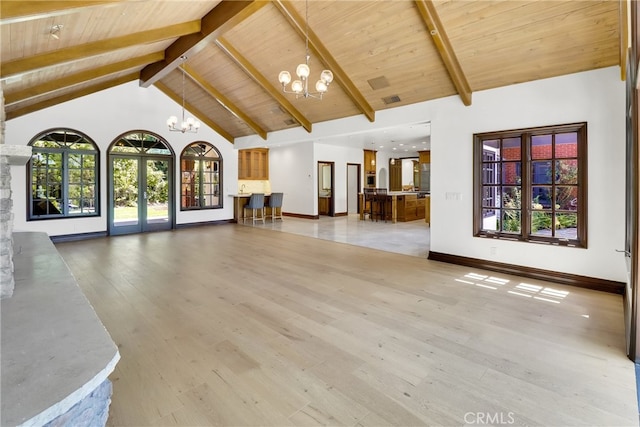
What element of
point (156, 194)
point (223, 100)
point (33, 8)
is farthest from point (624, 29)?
point (156, 194)

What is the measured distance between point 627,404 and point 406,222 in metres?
9.17

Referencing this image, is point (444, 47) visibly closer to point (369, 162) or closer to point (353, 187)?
point (353, 187)

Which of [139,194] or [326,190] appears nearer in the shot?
[139,194]

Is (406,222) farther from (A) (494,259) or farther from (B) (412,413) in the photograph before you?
(B) (412,413)

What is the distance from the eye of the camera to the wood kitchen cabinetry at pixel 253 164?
11898 mm

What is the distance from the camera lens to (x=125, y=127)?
8.54m

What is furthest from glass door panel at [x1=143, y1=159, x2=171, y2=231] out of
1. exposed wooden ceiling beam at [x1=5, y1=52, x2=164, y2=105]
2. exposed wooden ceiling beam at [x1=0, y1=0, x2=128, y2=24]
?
exposed wooden ceiling beam at [x1=0, y1=0, x2=128, y2=24]

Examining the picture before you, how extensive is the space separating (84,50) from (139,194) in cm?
469

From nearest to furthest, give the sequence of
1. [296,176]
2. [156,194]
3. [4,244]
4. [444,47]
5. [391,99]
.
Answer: [4,244]
[444,47]
[391,99]
[156,194]
[296,176]

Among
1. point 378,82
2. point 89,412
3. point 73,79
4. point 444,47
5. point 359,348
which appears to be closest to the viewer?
point 89,412

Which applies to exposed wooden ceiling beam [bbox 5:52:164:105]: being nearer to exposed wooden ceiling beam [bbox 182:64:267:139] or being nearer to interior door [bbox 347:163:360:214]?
exposed wooden ceiling beam [bbox 182:64:267:139]

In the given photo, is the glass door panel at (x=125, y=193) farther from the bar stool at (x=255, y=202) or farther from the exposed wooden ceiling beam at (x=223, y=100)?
the bar stool at (x=255, y=202)

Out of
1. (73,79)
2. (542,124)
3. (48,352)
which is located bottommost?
(48,352)

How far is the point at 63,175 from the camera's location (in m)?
7.66
